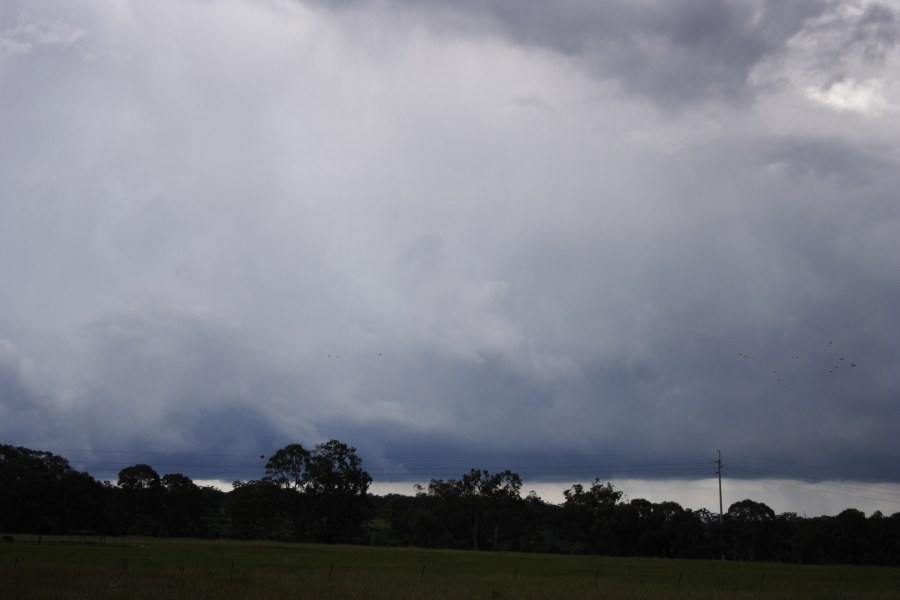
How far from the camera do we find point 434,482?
176000 mm

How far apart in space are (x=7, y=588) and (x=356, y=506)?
122 m

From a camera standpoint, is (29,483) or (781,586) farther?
(29,483)

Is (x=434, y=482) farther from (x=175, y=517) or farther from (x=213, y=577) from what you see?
(x=213, y=577)

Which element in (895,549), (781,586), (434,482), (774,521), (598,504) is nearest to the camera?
(781,586)

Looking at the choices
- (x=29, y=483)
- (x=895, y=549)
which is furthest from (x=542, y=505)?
(x=29, y=483)

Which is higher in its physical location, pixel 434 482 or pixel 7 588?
pixel 434 482

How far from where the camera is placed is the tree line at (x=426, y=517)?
442 ft

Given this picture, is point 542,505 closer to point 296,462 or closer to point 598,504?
point 598,504

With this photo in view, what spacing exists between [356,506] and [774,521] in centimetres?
7572

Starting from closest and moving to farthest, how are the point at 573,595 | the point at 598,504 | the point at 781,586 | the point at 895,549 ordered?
the point at 573,595 → the point at 781,586 → the point at 895,549 → the point at 598,504

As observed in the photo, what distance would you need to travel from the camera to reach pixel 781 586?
200 feet

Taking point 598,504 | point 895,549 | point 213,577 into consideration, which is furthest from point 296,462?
point 213,577

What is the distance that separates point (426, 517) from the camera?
525ft

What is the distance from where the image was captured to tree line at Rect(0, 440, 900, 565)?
134763mm
